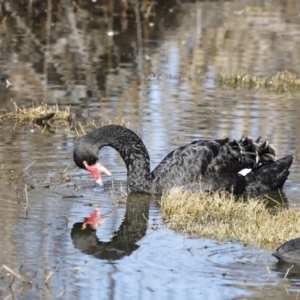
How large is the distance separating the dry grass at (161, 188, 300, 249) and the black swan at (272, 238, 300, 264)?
58 centimetres

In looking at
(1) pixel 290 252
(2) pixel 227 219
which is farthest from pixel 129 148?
(1) pixel 290 252

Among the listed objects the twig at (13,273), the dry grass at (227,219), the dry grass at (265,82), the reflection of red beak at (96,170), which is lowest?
the dry grass at (265,82)

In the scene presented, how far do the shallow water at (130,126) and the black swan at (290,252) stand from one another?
134 mm

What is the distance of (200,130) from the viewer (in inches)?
583

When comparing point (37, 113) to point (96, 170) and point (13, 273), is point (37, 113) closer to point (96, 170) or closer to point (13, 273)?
point (96, 170)

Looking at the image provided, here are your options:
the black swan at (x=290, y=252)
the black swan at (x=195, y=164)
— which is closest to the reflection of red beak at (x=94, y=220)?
the black swan at (x=195, y=164)

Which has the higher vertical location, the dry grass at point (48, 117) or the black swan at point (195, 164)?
the black swan at point (195, 164)

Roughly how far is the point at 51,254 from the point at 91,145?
2.73 metres

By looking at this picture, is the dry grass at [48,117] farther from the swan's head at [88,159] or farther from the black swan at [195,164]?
the swan's head at [88,159]

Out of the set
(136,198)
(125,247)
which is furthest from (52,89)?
(125,247)

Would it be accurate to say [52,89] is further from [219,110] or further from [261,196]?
[261,196]

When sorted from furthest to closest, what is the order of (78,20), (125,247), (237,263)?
(78,20) → (125,247) → (237,263)

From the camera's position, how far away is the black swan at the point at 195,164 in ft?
37.0

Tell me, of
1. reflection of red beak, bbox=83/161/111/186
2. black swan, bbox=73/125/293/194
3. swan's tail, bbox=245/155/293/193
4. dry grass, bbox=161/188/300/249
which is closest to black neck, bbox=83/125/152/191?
black swan, bbox=73/125/293/194
